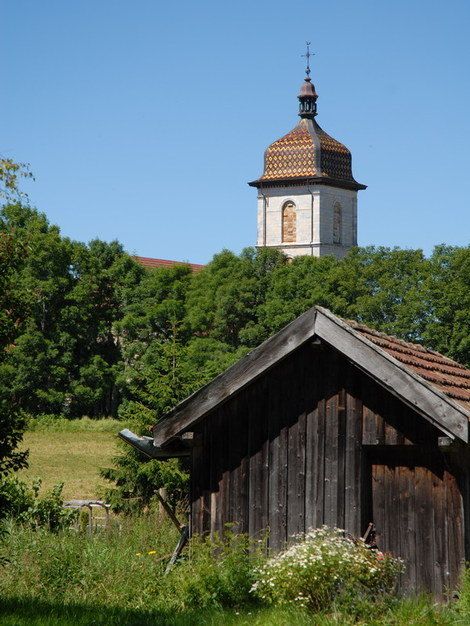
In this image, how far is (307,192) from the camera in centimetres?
10562

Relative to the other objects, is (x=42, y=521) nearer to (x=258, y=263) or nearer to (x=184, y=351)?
(x=184, y=351)

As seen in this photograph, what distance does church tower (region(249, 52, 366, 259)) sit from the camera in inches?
4126

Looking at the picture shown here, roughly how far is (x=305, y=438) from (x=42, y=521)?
24.8ft

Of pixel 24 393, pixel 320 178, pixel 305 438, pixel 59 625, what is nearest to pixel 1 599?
pixel 59 625

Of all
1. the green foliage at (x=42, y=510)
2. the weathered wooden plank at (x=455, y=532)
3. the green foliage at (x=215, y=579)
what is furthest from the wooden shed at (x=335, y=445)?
the green foliage at (x=42, y=510)

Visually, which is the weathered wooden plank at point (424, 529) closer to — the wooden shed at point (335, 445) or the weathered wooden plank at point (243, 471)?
the wooden shed at point (335, 445)

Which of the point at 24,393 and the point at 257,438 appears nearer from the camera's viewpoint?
the point at 257,438

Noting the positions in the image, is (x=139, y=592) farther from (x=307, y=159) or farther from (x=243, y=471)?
(x=307, y=159)

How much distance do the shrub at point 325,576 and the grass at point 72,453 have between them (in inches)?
853

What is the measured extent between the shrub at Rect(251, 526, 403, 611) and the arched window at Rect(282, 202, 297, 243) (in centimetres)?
9663

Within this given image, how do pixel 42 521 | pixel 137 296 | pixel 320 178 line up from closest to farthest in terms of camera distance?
1. pixel 42 521
2. pixel 137 296
3. pixel 320 178

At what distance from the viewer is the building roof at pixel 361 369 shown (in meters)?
10.5

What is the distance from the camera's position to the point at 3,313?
1397 cm

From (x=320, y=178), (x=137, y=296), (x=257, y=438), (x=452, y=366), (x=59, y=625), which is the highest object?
(x=320, y=178)
